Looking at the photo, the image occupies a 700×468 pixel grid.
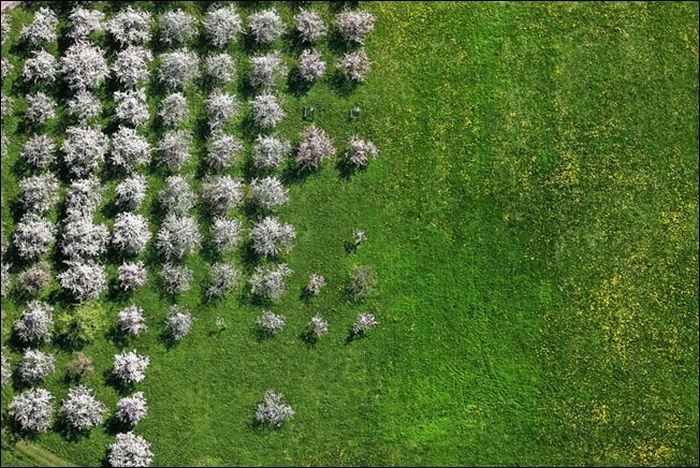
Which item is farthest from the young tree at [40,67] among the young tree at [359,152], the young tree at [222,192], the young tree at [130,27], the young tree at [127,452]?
the young tree at [127,452]

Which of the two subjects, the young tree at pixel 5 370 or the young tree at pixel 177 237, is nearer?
the young tree at pixel 5 370

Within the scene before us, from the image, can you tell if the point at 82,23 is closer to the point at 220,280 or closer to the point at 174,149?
the point at 174,149

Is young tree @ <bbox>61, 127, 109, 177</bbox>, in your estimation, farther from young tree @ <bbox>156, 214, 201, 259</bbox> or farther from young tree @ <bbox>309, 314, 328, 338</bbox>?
young tree @ <bbox>309, 314, 328, 338</bbox>

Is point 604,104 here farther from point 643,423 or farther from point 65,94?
point 65,94

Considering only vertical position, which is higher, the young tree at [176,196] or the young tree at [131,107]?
the young tree at [131,107]

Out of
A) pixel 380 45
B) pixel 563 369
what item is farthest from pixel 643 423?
pixel 380 45

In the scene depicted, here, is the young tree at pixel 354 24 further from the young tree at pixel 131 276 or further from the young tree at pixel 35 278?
the young tree at pixel 35 278

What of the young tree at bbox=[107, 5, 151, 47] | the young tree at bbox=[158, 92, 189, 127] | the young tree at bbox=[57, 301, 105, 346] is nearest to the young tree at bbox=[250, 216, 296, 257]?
the young tree at bbox=[158, 92, 189, 127]
